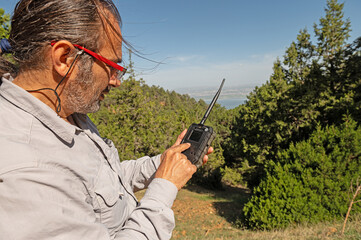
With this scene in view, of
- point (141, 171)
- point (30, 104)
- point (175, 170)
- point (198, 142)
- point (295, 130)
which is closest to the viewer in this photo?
point (30, 104)

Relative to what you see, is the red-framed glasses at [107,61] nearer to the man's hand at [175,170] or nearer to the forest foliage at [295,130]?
the man's hand at [175,170]

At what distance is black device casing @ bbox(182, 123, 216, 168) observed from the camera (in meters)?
1.67

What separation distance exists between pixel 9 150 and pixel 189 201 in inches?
748

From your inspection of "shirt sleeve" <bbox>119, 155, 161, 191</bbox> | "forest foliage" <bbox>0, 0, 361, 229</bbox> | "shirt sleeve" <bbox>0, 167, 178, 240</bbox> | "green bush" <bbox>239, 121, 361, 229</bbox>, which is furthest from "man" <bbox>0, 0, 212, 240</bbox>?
"green bush" <bbox>239, 121, 361, 229</bbox>

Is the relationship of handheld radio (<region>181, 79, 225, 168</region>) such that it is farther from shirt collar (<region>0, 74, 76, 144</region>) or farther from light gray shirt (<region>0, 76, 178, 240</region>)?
shirt collar (<region>0, 74, 76, 144</region>)

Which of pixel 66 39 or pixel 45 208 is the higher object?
pixel 66 39

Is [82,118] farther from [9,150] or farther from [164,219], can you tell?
[164,219]

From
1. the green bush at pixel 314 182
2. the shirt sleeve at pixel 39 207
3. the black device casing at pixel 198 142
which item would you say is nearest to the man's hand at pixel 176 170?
the black device casing at pixel 198 142

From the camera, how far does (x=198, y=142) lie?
1.80 m

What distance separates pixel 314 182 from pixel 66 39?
10730 millimetres

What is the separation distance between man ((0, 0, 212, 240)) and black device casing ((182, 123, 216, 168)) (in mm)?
205

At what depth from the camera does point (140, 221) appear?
1200 mm

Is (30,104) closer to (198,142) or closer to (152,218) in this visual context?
(152,218)

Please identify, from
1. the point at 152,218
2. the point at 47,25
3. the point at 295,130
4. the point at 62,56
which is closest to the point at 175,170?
the point at 152,218
